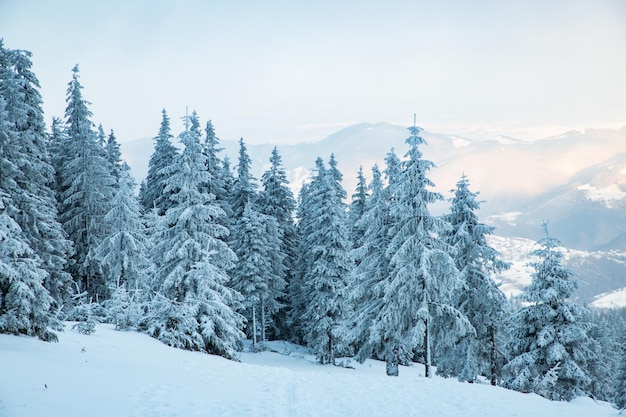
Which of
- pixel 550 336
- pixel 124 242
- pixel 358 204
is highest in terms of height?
pixel 358 204

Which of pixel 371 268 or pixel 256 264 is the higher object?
pixel 371 268

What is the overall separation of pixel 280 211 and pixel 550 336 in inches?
1015

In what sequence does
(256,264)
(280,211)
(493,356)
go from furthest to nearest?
1. (280,211)
2. (256,264)
3. (493,356)

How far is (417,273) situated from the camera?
20094mm

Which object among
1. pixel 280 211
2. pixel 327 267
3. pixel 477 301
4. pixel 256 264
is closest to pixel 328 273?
pixel 327 267

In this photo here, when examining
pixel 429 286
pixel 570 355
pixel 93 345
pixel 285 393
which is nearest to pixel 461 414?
pixel 285 393

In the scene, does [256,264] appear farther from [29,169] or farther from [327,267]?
[29,169]

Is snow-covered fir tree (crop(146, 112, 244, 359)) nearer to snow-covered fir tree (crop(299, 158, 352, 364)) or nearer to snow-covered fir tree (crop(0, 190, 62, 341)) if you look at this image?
snow-covered fir tree (crop(0, 190, 62, 341))

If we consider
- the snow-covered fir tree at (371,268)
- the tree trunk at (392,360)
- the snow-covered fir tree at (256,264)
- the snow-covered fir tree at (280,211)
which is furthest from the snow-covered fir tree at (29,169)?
the snow-covered fir tree at (280,211)

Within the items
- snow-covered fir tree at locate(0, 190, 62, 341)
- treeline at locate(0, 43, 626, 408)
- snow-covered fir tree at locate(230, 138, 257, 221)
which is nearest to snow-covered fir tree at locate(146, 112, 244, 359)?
treeline at locate(0, 43, 626, 408)

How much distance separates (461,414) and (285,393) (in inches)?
190

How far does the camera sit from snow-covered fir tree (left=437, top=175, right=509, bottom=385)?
23.5m

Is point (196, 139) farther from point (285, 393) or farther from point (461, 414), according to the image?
point (461, 414)

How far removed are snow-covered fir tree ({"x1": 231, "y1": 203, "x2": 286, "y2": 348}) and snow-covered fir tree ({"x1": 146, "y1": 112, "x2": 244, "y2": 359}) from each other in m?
9.23
